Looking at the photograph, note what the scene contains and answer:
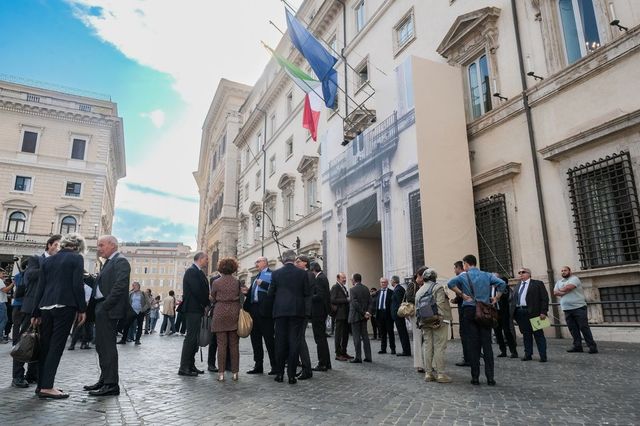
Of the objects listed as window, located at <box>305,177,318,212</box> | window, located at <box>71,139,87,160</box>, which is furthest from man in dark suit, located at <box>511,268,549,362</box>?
window, located at <box>71,139,87,160</box>

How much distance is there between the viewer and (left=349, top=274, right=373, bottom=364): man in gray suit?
8148 millimetres

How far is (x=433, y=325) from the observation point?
240 inches

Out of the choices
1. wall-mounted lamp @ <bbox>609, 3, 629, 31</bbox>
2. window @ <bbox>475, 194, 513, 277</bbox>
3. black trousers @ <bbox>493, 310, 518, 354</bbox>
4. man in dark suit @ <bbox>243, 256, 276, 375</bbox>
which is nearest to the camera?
man in dark suit @ <bbox>243, 256, 276, 375</bbox>

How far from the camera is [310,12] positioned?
26781 mm

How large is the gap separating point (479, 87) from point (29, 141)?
41782 millimetres

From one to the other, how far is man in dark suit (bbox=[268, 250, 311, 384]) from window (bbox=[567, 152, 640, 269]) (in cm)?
668

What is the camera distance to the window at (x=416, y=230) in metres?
11.8

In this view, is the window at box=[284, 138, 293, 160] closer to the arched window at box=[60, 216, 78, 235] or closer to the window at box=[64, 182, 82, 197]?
the arched window at box=[60, 216, 78, 235]

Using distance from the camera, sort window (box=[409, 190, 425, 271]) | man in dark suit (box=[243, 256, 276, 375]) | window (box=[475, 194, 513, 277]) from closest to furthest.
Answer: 1. man in dark suit (box=[243, 256, 276, 375])
2. window (box=[475, 194, 513, 277])
3. window (box=[409, 190, 425, 271])

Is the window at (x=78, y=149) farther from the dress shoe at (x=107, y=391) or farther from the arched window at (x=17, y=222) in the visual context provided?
the dress shoe at (x=107, y=391)

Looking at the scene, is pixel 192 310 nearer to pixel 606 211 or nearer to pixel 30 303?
pixel 30 303

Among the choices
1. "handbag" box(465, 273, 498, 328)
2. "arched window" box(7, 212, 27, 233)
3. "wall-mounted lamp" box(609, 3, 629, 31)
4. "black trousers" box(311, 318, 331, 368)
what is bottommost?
"black trousers" box(311, 318, 331, 368)

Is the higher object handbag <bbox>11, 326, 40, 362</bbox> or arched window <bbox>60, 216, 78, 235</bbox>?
arched window <bbox>60, 216, 78, 235</bbox>

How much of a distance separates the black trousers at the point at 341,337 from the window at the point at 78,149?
41.2 metres
